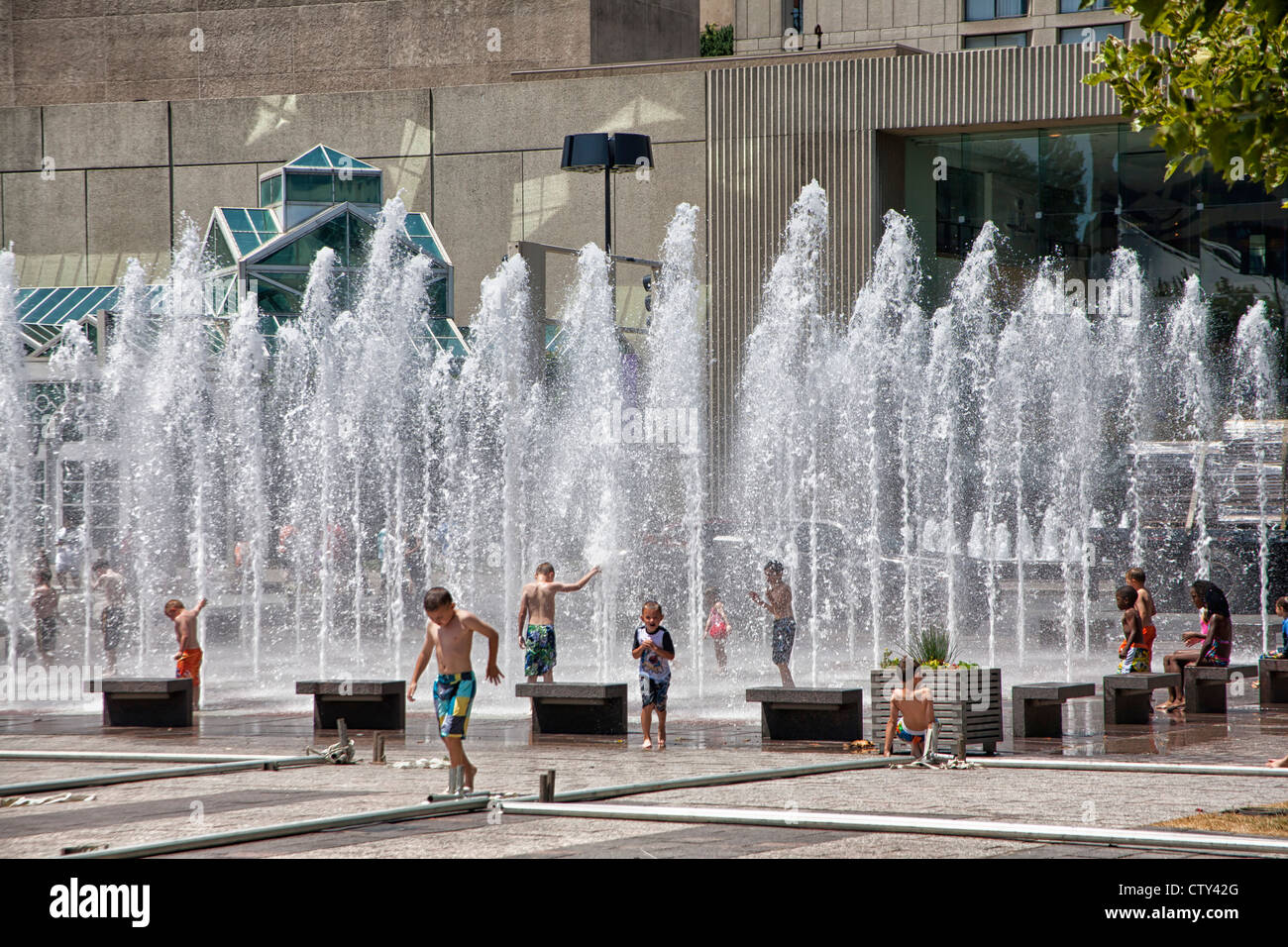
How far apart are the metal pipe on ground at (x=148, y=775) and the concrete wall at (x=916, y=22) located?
41.0 m

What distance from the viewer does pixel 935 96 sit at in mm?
36000

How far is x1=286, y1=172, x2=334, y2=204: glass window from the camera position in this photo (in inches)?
1543

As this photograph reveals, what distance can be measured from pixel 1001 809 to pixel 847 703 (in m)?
3.84

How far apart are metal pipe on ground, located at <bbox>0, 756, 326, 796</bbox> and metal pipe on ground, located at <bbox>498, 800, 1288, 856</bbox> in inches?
105

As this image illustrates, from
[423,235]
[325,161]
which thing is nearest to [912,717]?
[423,235]

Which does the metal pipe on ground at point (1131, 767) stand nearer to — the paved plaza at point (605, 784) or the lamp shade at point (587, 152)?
the paved plaza at point (605, 784)

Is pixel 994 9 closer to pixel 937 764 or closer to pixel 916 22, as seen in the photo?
pixel 916 22

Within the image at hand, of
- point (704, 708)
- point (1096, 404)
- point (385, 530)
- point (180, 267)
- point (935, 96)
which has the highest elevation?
point (935, 96)

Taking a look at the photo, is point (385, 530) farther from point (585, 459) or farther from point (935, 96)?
point (935, 96)

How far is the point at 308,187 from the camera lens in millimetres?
39469

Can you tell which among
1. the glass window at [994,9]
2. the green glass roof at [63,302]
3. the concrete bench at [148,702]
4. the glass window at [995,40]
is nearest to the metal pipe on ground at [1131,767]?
the concrete bench at [148,702]

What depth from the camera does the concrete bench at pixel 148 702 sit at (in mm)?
14273
